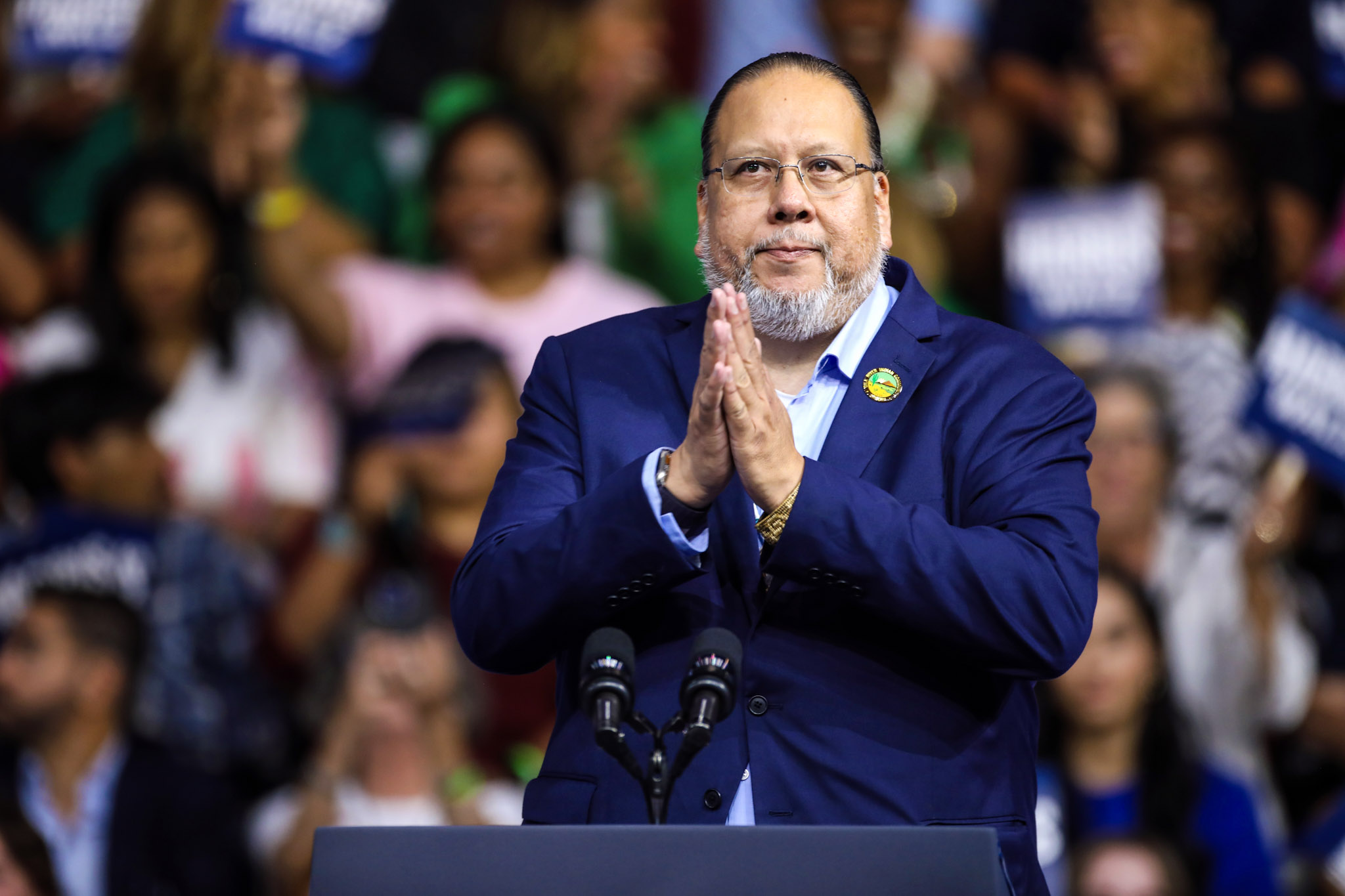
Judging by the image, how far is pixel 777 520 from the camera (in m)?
2.05

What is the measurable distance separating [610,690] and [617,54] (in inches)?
156

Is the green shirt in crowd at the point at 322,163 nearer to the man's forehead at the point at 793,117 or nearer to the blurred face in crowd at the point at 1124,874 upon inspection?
the blurred face in crowd at the point at 1124,874

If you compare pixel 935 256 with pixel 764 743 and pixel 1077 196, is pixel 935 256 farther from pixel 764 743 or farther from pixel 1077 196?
pixel 764 743

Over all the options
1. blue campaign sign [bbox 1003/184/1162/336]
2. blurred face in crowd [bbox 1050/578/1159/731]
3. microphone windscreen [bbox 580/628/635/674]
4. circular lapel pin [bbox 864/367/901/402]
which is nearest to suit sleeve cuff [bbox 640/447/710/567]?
microphone windscreen [bbox 580/628/635/674]

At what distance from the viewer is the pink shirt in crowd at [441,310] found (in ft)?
17.1

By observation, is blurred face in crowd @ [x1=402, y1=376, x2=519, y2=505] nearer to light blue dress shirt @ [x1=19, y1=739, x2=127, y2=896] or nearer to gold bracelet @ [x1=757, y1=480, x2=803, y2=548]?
light blue dress shirt @ [x1=19, y1=739, x2=127, y2=896]

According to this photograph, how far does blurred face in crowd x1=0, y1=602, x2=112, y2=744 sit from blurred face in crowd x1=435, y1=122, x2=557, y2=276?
155 centimetres

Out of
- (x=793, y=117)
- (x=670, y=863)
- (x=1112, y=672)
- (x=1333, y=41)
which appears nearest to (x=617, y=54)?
(x=1333, y=41)

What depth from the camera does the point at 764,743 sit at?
209 cm

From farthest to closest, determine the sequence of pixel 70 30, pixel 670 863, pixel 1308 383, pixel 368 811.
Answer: pixel 70 30 → pixel 1308 383 → pixel 368 811 → pixel 670 863

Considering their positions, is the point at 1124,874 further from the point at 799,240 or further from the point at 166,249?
the point at 166,249

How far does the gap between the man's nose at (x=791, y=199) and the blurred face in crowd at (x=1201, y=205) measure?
349 centimetres

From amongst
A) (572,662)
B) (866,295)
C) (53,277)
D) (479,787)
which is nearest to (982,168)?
(479,787)

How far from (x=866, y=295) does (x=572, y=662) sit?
0.63m
